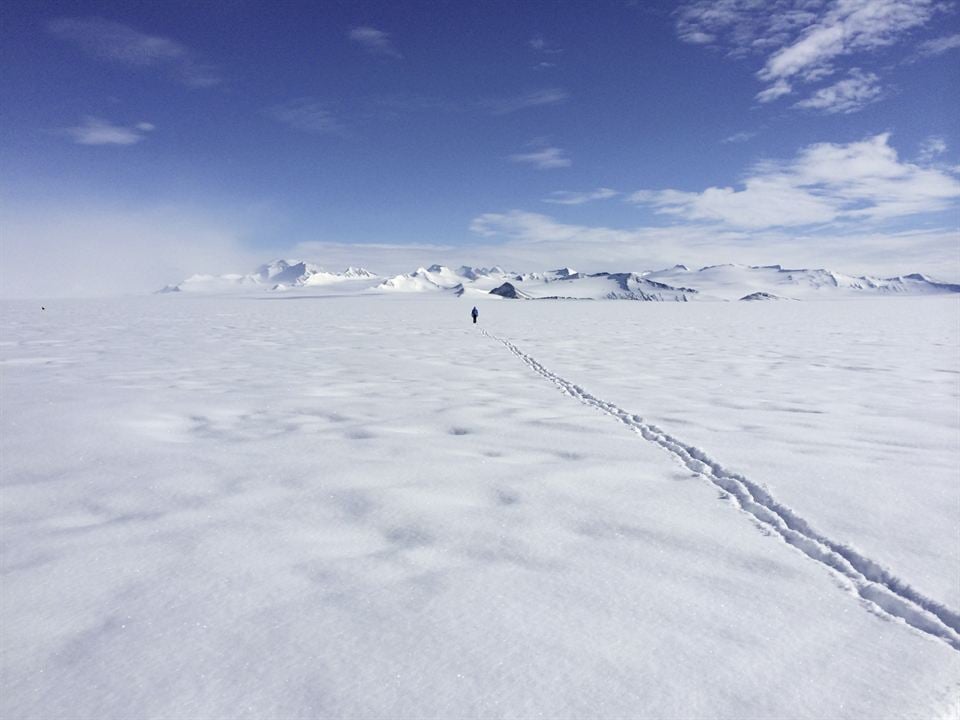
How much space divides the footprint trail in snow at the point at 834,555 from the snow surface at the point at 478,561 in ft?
0.07

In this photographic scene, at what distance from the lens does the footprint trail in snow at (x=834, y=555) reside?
130 inches

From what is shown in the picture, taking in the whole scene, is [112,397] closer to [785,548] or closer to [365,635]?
[365,635]

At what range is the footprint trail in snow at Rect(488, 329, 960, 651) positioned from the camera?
329 centimetres

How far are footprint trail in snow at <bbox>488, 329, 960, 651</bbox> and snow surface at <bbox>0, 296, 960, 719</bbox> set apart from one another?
2cm

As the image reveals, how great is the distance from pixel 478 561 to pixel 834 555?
235cm

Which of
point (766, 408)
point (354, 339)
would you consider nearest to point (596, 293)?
point (354, 339)

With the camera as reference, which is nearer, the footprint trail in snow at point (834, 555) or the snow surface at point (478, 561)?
the snow surface at point (478, 561)

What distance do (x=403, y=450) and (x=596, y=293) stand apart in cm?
18163

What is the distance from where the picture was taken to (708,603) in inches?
134

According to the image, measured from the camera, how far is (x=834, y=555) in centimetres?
404

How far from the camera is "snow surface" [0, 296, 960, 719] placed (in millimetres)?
2709

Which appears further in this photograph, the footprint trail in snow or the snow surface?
the footprint trail in snow

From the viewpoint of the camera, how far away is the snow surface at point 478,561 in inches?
107

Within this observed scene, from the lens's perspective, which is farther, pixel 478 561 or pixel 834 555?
pixel 834 555
